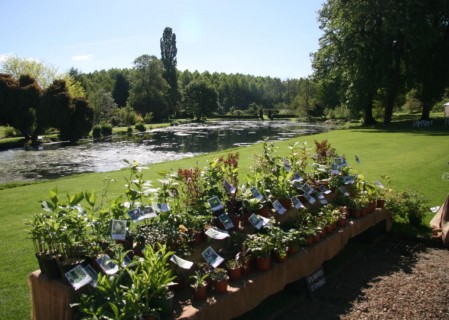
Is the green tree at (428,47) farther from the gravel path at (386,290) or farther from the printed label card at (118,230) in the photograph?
the printed label card at (118,230)

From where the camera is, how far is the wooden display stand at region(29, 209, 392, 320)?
11.1ft

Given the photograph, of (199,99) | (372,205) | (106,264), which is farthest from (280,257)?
(199,99)

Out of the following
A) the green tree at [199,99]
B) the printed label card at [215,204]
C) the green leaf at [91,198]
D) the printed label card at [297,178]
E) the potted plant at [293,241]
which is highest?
the green tree at [199,99]

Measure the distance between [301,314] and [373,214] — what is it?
2959 mm

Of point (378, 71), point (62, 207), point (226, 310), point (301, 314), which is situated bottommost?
point (301, 314)

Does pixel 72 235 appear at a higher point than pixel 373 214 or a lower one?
higher

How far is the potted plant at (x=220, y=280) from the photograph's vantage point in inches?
148

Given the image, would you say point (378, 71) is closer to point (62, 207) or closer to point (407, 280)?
point (407, 280)

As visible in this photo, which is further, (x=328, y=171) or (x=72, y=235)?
(x=328, y=171)

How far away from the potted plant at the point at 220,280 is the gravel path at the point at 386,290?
3.45 feet

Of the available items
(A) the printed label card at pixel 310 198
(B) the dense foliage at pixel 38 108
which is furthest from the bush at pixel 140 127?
(A) the printed label card at pixel 310 198

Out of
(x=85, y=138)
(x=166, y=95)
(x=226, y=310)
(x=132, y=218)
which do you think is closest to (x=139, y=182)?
(x=132, y=218)

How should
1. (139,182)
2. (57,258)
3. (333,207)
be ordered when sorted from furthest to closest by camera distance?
(333,207), (139,182), (57,258)

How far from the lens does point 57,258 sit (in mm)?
3439
